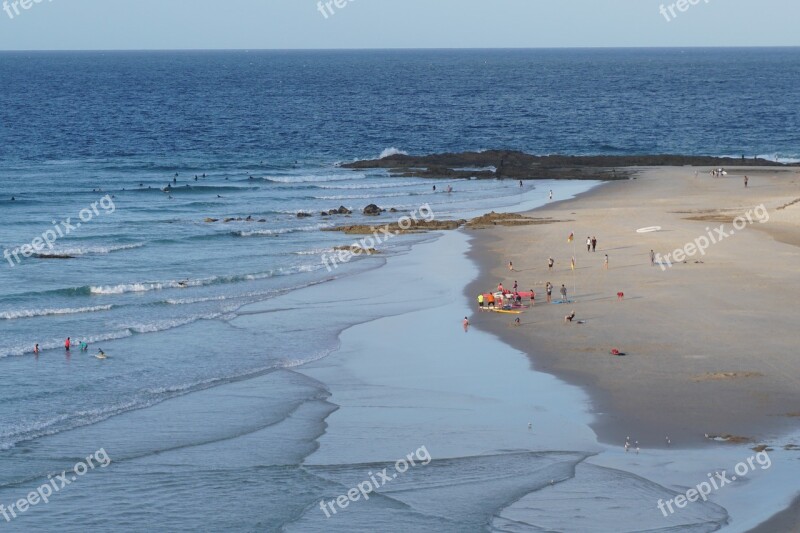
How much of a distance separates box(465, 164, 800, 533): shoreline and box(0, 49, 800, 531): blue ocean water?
5170 mm

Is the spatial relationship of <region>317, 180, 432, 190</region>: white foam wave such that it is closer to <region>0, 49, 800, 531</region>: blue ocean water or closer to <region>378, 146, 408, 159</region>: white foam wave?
<region>0, 49, 800, 531</region>: blue ocean water

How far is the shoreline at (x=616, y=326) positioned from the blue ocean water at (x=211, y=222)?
5170 millimetres

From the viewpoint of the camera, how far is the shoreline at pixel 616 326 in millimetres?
25188

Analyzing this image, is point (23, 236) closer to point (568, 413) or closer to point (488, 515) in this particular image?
point (568, 413)

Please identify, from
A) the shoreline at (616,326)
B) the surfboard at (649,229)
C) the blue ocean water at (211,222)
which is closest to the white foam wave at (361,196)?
the blue ocean water at (211,222)

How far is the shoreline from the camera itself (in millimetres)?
25188

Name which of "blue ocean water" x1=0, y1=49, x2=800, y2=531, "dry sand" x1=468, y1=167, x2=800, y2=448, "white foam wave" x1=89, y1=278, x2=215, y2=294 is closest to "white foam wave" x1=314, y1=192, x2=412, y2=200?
"blue ocean water" x1=0, y1=49, x2=800, y2=531

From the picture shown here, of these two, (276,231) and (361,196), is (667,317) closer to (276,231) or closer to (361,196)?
(276,231)

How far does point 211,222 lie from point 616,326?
30937mm

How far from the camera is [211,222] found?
59.8 m

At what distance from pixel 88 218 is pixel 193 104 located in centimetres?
9389

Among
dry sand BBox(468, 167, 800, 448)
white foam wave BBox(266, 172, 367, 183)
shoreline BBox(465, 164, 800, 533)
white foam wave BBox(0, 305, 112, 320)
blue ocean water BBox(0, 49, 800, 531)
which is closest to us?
shoreline BBox(465, 164, 800, 533)

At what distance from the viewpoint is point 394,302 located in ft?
131

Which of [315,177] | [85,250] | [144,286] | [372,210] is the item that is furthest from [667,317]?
[315,177]
